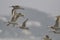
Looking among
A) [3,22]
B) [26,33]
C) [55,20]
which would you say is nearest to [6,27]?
[3,22]

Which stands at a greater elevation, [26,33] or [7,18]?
[7,18]

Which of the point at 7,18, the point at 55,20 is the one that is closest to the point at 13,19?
the point at 7,18

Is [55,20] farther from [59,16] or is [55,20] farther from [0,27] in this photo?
[0,27]

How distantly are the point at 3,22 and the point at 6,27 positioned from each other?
0.18ft

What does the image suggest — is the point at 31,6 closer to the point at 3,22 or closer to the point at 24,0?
the point at 24,0

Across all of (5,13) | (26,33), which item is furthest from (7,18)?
(26,33)

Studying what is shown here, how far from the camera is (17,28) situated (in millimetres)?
2115

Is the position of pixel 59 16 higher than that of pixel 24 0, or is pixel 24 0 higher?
pixel 24 0

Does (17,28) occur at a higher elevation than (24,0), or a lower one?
lower

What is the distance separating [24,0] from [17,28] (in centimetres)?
26

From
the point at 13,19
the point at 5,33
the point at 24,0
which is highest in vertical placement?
the point at 24,0

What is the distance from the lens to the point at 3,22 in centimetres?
213

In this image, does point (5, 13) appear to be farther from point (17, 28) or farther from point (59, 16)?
point (59, 16)

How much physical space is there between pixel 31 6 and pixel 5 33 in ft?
1.12
